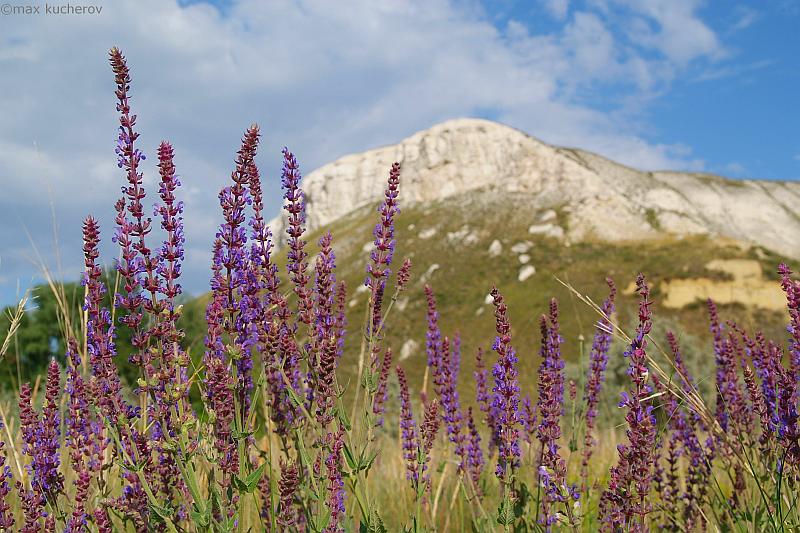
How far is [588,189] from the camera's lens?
294 feet

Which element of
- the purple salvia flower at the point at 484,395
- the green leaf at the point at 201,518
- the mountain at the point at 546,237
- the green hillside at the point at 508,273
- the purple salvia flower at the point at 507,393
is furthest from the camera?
the mountain at the point at 546,237

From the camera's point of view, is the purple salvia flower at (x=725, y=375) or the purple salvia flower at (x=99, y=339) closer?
the purple salvia flower at (x=99, y=339)

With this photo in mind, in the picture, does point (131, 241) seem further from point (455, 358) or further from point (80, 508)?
point (455, 358)

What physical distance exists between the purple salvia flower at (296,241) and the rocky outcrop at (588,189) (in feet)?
267

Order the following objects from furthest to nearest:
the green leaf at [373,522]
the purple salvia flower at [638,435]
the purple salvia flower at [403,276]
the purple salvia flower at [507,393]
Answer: the purple salvia flower at [403,276], the purple salvia flower at [507,393], the green leaf at [373,522], the purple salvia flower at [638,435]

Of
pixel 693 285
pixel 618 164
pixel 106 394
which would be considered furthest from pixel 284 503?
pixel 618 164

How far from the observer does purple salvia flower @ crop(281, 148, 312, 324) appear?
125 inches

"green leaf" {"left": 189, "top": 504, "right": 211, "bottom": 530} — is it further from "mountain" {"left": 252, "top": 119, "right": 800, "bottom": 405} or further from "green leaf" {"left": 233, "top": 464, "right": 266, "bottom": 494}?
"mountain" {"left": 252, "top": 119, "right": 800, "bottom": 405}

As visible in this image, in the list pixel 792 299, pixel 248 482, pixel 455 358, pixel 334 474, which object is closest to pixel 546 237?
pixel 455 358

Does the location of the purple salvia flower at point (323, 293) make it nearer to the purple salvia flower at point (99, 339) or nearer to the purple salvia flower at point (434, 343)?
the purple salvia flower at point (99, 339)

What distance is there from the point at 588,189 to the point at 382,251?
90737 mm

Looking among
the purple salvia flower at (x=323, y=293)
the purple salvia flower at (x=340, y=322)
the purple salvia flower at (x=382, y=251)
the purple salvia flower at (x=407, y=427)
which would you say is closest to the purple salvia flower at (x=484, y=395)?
the purple salvia flower at (x=407, y=427)

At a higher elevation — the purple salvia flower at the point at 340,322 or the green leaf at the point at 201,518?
the purple salvia flower at the point at 340,322

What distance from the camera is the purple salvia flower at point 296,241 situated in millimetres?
3176
